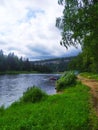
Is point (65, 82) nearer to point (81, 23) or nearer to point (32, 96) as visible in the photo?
point (32, 96)

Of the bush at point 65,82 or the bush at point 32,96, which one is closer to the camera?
the bush at point 32,96

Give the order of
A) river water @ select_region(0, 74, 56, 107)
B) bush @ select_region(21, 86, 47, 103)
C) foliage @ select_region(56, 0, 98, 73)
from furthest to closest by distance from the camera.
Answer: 1. river water @ select_region(0, 74, 56, 107)
2. bush @ select_region(21, 86, 47, 103)
3. foliage @ select_region(56, 0, 98, 73)

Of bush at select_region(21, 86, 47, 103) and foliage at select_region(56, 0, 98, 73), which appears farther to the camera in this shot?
bush at select_region(21, 86, 47, 103)

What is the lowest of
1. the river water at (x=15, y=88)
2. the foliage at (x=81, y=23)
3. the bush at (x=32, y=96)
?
the river water at (x=15, y=88)

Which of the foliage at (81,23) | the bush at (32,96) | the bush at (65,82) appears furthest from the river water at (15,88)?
the foliage at (81,23)

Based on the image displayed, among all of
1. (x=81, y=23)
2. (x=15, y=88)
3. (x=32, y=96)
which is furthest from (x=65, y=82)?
(x=81, y=23)

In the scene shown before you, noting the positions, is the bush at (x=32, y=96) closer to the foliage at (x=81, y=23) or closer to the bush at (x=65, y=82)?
the foliage at (x=81, y=23)

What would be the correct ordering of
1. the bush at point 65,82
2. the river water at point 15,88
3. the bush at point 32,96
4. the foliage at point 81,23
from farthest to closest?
the bush at point 65,82 < the river water at point 15,88 < the bush at point 32,96 < the foliage at point 81,23

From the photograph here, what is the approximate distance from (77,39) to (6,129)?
33.5 feet

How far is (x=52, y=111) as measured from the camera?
15.4 metres

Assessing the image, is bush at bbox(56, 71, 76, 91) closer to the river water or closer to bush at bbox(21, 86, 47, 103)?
the river water

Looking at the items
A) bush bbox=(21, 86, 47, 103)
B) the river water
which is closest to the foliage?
bush bbox=(21, 86, 47, 103)

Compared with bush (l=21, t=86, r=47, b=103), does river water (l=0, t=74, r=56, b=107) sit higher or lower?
lower

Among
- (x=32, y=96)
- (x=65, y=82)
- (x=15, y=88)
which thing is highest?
(x=65, y=82)
